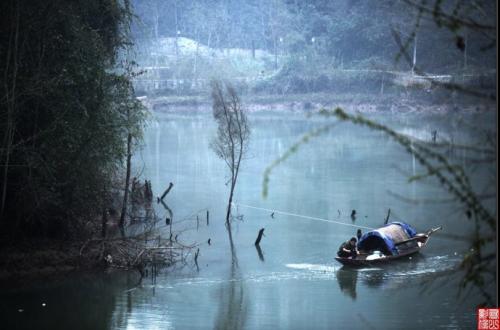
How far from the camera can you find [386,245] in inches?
706

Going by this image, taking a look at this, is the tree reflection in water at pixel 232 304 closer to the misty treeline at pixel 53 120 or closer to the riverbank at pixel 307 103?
the misty treeline at pixel 53 120

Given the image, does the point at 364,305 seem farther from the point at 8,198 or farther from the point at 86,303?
the point at 8,198

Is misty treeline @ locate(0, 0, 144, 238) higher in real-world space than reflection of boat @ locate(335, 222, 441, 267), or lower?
higher

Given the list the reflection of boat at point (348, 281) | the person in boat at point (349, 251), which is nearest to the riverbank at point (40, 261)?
the reflection of boat at point (348, 281)

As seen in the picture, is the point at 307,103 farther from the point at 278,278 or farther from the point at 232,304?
the point at 232,304

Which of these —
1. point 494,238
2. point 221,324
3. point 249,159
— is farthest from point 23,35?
point 249,159

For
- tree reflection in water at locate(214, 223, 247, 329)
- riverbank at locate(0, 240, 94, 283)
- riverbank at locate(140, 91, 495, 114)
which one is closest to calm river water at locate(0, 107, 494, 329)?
tree reflection in water at locate(214, 223, 247, 329)

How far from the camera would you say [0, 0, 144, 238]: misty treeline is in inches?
605

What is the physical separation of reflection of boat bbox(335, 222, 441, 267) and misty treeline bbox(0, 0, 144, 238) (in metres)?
6.06

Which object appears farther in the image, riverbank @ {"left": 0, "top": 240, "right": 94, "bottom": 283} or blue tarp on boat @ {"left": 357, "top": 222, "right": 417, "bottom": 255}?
blue tarp on boat @ {"left": 357, "top": 222, "right": 417, "bottom": 255}

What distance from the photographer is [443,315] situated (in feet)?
46.3

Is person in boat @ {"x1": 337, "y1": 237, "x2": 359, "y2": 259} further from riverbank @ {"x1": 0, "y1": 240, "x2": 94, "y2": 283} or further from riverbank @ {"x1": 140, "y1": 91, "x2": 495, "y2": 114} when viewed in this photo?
riverbank @ {"x1": 140, "y1": 91, "x2": 495, "y2": 114}

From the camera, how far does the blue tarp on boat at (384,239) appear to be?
17953 millimetres

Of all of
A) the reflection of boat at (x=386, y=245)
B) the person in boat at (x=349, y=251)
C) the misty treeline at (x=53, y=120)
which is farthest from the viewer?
the reflection of boat at (x=386, y=245)
